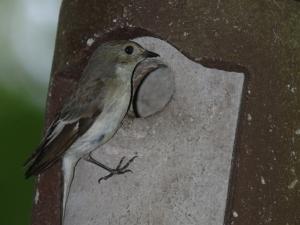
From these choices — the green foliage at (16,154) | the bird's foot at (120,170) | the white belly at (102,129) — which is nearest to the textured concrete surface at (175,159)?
the bird's foot at (120,170)

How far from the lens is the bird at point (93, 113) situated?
16.4ft

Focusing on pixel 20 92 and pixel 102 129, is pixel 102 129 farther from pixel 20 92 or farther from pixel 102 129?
pixel 20 92

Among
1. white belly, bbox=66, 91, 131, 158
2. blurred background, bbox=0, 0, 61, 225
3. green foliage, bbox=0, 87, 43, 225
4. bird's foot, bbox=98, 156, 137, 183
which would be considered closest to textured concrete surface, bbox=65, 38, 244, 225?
bird's foot, bbox=98, 156, 137, 183

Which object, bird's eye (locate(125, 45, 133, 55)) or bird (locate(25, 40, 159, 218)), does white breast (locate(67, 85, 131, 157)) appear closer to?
bird (locate(25, 40, 159, 218))

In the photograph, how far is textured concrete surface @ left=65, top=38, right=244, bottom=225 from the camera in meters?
4.73

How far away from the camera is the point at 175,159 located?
4867mm

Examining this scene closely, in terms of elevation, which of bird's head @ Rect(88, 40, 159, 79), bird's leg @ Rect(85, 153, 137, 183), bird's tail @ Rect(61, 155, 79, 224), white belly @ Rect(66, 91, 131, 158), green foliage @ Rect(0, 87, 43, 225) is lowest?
green foliage @ Rect(0, 87, 43, 225)

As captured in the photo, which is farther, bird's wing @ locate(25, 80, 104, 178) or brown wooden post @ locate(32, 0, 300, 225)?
bird's wing @ locate(25, 80, 104, 178)

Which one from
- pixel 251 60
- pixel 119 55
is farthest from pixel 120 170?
pixel 251 60

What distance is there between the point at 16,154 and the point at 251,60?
366cm

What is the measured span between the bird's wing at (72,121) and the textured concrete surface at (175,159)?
22cm

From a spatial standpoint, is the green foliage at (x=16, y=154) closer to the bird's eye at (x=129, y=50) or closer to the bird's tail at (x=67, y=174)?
the bird's tail at (x=67, y=174)

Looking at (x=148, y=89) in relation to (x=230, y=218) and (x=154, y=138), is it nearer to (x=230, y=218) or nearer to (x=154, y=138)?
(x=154, y=138)

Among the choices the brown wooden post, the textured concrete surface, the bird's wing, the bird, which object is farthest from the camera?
the bird
